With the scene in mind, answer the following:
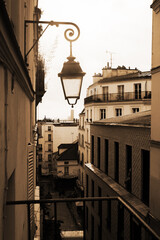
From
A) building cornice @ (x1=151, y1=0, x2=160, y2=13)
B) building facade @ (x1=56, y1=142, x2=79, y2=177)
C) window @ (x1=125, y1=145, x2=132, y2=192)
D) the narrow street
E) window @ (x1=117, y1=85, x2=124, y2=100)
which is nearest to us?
building cornice @ (x1=151, y1=0, x2=160, y2=13)

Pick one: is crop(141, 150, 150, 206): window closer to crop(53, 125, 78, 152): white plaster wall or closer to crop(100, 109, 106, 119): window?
crop(100, 109, 106, 119): window

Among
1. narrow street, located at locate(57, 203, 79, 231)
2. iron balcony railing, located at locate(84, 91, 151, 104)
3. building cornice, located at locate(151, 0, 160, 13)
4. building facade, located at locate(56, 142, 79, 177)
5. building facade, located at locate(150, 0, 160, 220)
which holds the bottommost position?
narrow street, located at locate(57, 203, 79, 231)

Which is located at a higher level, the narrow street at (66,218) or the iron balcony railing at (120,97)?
the iron balcony railing at (120,97)

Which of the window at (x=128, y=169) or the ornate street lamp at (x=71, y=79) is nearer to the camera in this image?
the ornate street lamp at (x=71, y=79)

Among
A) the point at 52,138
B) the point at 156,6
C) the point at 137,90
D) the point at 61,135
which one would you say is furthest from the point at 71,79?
the point at 52,138

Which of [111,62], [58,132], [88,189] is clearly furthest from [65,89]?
[58,132]

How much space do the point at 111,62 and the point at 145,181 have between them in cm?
2850

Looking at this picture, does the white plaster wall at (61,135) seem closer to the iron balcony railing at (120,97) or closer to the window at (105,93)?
the iron balcony railing at (120,97)

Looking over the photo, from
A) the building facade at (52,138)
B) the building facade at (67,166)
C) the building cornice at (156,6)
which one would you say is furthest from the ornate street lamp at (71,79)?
the building facade at (52,138)

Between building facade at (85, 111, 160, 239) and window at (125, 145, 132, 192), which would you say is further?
window at (125, 145, 132, 192)

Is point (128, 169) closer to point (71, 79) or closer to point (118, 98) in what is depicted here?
point (71, 79)

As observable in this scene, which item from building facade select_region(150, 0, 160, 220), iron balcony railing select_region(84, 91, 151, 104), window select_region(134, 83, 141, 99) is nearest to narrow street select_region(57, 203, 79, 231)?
iron balcony railing select_region(84, 91, 151, 104)

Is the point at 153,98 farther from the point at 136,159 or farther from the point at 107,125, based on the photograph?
the point at 107,125

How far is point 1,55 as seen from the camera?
7.23 ft
